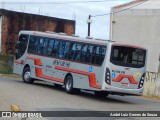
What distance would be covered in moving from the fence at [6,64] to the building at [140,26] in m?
12.0

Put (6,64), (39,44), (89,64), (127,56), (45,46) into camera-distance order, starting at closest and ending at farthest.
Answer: (127,56) → (89,64) → (45,46) → (39,44) → (6,64)

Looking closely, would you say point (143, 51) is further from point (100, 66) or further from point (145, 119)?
point (145, 119)

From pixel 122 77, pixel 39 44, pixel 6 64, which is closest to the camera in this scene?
pixel 122 77

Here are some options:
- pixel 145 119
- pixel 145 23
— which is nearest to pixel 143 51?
pixel 145 119

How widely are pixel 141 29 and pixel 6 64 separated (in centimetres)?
1610

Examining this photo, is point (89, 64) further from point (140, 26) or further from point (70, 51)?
point (140, 26)

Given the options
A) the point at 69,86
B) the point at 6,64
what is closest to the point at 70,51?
the point at 69,86

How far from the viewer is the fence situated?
47487mm

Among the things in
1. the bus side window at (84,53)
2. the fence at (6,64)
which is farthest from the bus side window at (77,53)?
the fence at (6,64)

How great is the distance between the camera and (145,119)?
50.3 ft

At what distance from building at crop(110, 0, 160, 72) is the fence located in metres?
12.0

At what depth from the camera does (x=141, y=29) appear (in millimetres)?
39219

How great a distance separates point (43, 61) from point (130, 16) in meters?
15.0

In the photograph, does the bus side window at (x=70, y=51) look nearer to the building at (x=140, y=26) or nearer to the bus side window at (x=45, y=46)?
the bus side window at (x=45, y=46)
